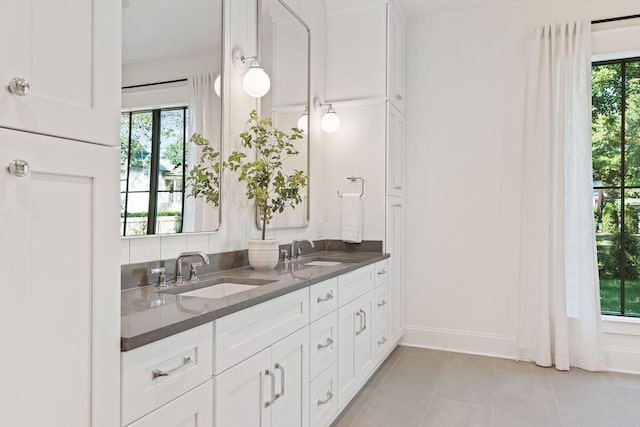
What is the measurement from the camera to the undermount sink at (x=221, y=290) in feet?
6.38

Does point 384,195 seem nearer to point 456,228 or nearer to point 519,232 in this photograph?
point 456,228

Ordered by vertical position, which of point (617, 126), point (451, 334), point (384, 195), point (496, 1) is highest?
point (496, 1)

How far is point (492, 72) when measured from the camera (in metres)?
3.70

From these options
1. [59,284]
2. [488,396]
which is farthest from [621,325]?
[59,284]

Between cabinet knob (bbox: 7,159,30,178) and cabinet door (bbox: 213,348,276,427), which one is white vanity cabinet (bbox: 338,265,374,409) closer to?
cabinet door (bbox: 213,348,276,427)

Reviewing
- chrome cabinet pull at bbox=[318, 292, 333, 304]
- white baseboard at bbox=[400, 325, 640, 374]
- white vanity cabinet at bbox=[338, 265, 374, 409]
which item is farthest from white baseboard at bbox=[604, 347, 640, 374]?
chrome cabinet pull at bbox=[318, 292, 333, 304]

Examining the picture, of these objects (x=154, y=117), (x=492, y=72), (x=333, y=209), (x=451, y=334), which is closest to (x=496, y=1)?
(x=492, y=72)

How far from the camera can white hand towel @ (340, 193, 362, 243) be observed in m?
3.36

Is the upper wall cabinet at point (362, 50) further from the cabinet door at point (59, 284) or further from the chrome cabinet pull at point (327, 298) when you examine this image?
the cabinet door at point (59, 284)

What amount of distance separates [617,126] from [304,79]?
2679mm

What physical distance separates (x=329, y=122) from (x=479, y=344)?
7.36 feet

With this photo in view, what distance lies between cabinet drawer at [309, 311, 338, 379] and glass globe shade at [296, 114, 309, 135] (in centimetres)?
143

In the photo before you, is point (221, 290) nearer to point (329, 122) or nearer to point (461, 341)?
point (329, 122)

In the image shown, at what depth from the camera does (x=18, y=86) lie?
835mm
